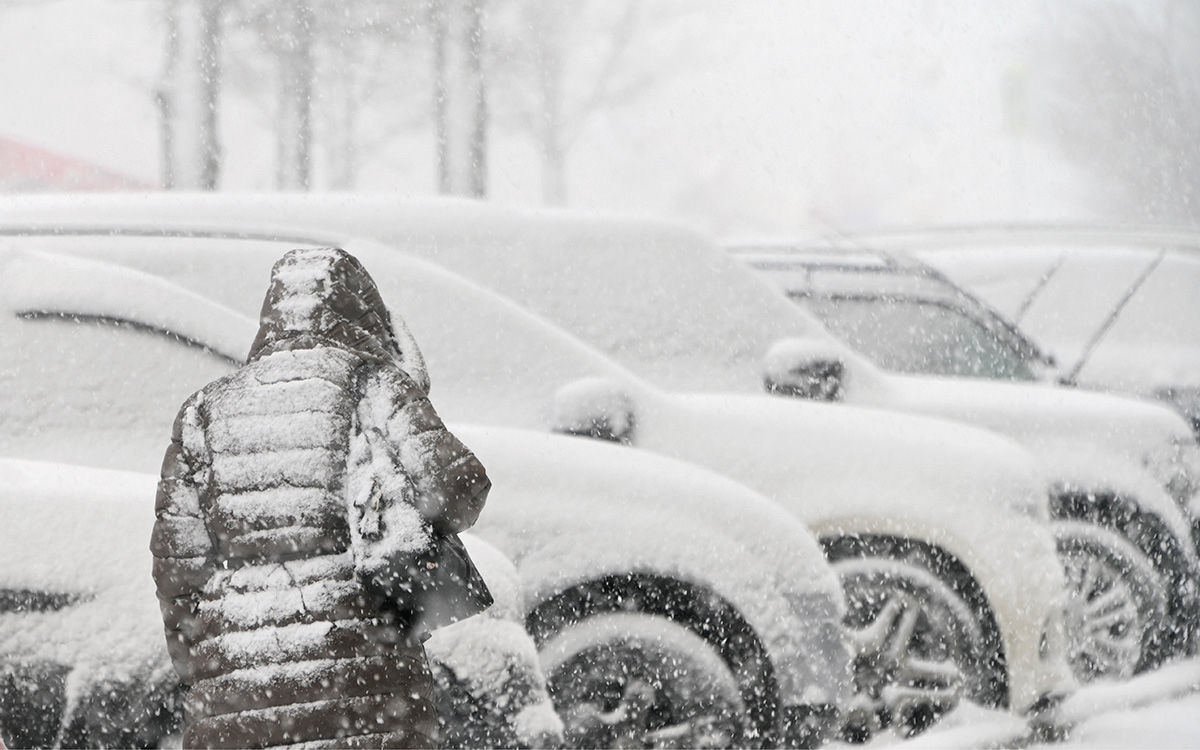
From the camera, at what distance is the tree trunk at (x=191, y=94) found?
3.59 metres

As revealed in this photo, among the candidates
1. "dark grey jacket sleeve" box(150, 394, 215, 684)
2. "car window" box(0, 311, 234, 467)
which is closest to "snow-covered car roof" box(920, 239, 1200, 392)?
"car window" box(0, 311, 234, 467)

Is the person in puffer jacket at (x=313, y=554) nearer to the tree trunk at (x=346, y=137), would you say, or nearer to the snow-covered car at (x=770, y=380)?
the snow-covered car at (x=770, y=380)

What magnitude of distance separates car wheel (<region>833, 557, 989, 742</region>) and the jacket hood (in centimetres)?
164

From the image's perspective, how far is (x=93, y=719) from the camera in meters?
2.31

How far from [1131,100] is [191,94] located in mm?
4867

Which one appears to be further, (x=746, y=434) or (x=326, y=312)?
(x=746, y=434)

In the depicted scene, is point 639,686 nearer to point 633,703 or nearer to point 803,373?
point 633,703

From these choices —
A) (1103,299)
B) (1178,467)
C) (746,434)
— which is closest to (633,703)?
(746,434)

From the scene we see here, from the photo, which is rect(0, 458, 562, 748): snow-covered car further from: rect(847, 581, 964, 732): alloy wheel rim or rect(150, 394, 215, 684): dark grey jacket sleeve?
rect(847, 581, 964, 732): alloy wheel rim

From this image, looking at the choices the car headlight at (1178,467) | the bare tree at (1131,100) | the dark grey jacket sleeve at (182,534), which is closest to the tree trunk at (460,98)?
the dark grey jacket sleeve at (182,534)

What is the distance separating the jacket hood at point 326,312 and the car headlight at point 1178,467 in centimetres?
288

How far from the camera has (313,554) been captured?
6.01ft

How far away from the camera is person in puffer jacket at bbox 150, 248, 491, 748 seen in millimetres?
1817

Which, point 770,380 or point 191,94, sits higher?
point 191,94
